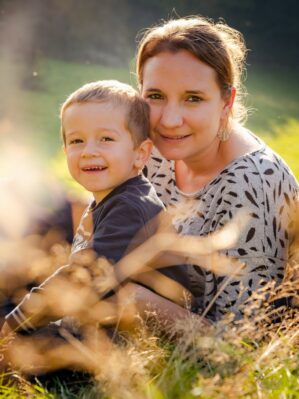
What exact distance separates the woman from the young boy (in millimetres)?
268

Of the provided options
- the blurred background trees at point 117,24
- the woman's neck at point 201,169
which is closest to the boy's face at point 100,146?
the woman's neck at point 201,169

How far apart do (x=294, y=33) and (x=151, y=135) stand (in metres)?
15.5

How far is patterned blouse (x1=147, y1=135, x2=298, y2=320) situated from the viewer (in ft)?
10.7

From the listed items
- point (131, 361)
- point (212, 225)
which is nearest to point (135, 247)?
point (131, 361)

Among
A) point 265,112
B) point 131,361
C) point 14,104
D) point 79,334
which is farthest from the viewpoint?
point 265,112

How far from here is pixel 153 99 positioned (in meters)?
3.44

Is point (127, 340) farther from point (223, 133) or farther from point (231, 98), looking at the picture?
point (231, 98)

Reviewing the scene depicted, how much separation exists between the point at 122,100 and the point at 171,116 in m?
0.38

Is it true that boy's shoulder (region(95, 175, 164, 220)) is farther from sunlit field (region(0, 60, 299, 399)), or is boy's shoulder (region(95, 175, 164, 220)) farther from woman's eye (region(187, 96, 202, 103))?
woman's eye (region(187, 96, 202, 103))

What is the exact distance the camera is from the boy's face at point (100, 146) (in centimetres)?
292

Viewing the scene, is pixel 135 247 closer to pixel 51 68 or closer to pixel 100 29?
pixel 51 68

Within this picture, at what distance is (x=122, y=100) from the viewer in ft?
9.87

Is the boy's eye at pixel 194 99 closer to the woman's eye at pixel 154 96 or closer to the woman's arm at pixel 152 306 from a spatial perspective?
the woman's eye at pixel 154 96

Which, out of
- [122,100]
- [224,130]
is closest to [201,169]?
[224,130]
